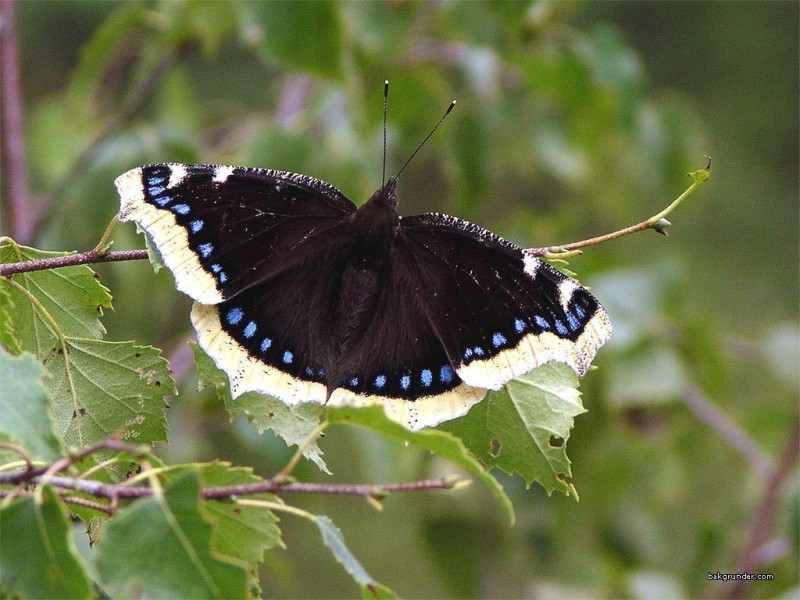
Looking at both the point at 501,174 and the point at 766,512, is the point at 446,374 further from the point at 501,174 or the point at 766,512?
the point at 501,174

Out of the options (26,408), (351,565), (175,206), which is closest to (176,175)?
(175,206)

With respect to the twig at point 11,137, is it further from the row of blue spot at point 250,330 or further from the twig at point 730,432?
the twig at point 730,432

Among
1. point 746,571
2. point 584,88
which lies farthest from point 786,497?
point 584,88

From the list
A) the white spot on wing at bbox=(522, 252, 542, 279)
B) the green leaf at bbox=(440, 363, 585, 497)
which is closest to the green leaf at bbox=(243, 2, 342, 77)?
the white spot on wing at bbox=(522, 252, 542, 279)

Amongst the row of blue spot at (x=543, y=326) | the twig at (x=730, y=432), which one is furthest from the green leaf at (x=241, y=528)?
the twig at (x=730, y=432)

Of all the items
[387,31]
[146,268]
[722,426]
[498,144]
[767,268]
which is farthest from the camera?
[767,268]

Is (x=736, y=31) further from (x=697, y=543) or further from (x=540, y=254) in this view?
(x=540, y=254)

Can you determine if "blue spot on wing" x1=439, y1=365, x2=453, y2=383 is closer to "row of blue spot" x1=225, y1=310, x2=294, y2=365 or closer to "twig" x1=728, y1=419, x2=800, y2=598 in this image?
"row of blue spot" x1=225, y1=310, x2=294, y2=365
